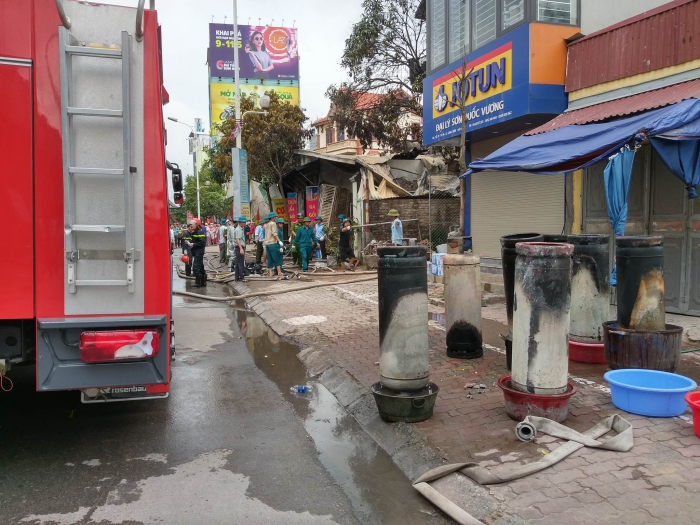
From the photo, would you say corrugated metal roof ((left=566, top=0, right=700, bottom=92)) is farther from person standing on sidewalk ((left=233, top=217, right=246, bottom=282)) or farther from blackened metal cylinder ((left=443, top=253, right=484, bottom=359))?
person standing on sidewalk ((left=233, top=217, right=246, bottom=282))

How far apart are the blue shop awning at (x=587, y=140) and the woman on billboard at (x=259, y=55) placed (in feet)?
130

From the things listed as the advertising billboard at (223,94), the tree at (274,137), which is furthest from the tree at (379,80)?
the advertising billboard at (223,94)

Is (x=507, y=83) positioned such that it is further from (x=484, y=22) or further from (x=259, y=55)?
(x=259, y=55)

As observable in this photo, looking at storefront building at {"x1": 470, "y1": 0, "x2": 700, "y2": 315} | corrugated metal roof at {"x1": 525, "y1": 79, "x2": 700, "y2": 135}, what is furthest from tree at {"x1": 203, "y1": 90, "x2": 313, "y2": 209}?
storefront building at {"x1": 470, "y1": 0, "x2": 700, "y2": 315}

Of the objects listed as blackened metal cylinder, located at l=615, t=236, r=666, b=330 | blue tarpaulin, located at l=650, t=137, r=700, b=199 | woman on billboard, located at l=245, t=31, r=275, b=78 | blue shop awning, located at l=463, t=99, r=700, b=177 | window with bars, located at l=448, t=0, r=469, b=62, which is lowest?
blackened metal cylinder, located at l=615, t=236, r=666, b=330

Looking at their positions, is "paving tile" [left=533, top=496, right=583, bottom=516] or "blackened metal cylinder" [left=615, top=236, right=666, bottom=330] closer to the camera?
"paving tile" [left=533, top=496, right=583, bottom=516]

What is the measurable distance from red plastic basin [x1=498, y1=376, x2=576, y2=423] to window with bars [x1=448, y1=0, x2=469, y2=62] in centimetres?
967

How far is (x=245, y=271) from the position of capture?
660 inches

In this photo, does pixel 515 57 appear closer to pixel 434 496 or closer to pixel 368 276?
pixel 368 276

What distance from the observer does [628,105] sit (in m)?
8.06

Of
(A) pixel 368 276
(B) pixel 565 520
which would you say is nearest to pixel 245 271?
(A) pixel 368 276

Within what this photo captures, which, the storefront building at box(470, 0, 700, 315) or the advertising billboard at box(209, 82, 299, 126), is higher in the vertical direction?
the advertising billboard at box(209, 82, 299, 126)

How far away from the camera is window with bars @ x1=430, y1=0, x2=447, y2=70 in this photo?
12891 millimetres

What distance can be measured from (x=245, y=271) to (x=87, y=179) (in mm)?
13336
